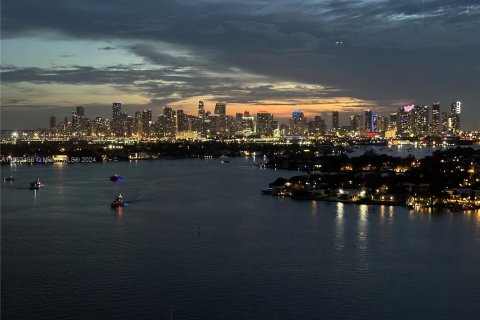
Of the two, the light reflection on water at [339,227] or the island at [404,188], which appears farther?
the island at [404,188]

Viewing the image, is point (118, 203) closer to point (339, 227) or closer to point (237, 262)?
point (339, 227)

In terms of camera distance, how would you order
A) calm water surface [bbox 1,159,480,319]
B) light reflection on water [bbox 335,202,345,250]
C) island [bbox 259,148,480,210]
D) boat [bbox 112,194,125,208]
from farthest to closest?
island [bbox 259,148,480,210] < boat [bbox 112,194,125,208] < light reflection on water [bbox 335,202,345,250] < calm water surface [bbox 1,159,480,319]

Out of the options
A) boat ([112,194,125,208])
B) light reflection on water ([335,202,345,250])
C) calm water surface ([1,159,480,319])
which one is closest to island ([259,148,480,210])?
calm water surface ([1,159,480,319])

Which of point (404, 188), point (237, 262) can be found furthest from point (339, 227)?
point (404, 188)

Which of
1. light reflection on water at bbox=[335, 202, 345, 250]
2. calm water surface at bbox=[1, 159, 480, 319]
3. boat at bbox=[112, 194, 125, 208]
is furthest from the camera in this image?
boat at bbox=[112, 194, 125, 208]

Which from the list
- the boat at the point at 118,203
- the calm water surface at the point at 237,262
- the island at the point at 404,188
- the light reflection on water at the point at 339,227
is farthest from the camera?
the island at the point at 404,188

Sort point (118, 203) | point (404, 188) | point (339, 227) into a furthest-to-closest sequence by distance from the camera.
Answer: point (404, 188) → point (118, 203) → point (339, 227)

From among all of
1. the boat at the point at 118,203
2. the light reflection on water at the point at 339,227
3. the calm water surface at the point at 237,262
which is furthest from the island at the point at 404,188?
the boat at the point at 118,203

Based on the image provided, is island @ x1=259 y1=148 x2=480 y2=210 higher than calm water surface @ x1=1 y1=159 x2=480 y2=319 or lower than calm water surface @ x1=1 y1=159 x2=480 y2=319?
higher

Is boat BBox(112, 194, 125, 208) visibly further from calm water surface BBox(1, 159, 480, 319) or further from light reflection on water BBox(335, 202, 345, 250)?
light reflection on water BBox(335, 202, 345, 250)

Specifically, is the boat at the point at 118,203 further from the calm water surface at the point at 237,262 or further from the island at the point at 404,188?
the island at the point at 404,188
